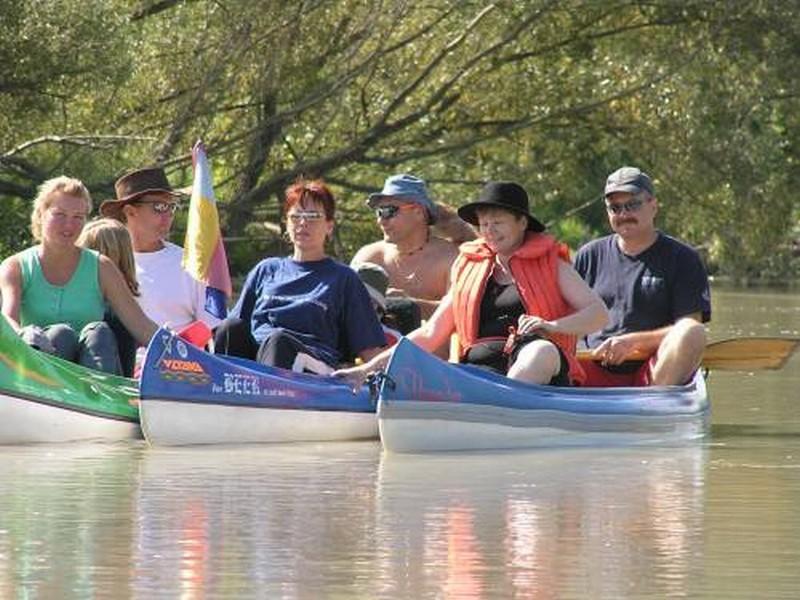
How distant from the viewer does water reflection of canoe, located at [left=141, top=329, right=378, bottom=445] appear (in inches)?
401

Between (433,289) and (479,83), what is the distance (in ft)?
43.6

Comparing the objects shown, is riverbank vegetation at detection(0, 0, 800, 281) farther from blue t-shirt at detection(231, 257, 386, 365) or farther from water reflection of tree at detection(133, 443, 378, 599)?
water reflection of tree at detection(133, 443, 378, 599)

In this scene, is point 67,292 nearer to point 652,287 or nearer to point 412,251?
point 412,251

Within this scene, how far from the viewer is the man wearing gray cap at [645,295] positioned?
10719mm

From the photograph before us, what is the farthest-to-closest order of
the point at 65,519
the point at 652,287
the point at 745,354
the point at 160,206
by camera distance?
the point at 745,354
the point at 160,206
the point at 652,287
the point at 65,519

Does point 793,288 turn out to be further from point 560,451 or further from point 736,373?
point 560,451

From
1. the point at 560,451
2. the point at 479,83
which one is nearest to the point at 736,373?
the point at 560,451

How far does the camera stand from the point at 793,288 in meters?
41.0

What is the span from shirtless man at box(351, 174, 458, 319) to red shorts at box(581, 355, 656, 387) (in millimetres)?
862

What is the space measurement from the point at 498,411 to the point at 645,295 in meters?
1.06

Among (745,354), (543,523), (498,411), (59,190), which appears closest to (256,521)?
(543,523)

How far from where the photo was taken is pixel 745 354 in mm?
12008

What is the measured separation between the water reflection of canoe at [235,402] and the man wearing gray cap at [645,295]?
46.1 inches

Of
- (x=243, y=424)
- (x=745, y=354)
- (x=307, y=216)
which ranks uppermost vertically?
(x=307, y=216)
